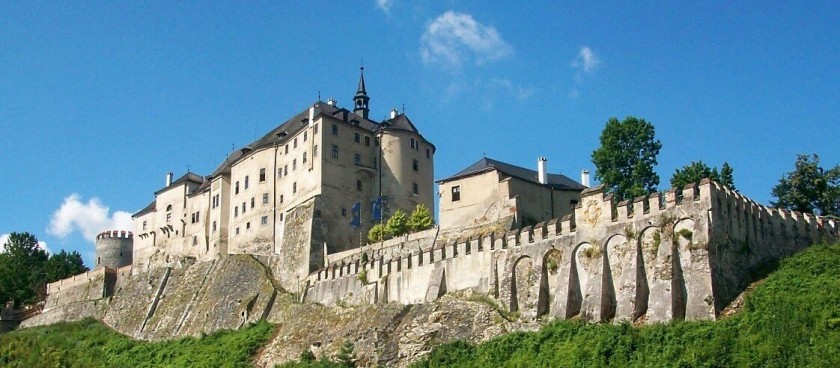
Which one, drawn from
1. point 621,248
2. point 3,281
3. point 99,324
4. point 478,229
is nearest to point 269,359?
point 478,229

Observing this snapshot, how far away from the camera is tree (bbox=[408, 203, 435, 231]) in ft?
244

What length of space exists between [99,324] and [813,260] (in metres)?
62.1

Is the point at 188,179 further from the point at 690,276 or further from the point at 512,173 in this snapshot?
the point at 690,276

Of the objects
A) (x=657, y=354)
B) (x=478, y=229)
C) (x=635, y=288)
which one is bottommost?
(x=657, y=354)

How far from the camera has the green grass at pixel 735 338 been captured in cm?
3956

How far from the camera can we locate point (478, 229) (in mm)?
67125

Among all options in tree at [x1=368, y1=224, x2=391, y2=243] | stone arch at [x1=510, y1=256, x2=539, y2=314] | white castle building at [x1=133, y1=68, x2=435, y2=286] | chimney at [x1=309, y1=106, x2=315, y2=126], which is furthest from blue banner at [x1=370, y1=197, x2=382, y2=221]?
stone arch at [x1=510, y1=256, x2=539, y2=314]

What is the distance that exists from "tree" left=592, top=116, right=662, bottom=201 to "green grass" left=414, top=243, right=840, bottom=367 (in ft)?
63.6

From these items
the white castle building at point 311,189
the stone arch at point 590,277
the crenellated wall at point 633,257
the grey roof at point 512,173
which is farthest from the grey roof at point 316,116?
the stone arch at point 590,277

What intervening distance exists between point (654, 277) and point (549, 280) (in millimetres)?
6892

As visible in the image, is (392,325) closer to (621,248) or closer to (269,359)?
(269,359)

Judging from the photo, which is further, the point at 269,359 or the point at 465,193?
the point at 465,193

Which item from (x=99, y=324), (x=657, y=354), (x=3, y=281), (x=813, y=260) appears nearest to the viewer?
(x=657, y=354)

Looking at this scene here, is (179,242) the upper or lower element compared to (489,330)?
upper
